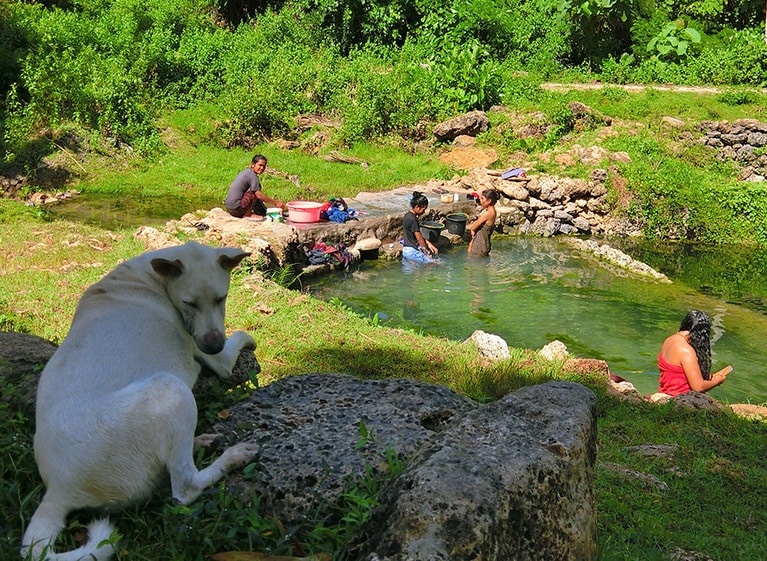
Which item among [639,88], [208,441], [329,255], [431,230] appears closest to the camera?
[208,441]

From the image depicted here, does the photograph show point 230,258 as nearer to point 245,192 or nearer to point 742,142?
point 245,192

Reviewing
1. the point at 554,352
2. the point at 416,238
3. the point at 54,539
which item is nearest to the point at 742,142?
the point at 416,238

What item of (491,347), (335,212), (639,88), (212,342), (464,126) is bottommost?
(335,212)

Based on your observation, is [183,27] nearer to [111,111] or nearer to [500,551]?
[111,111]

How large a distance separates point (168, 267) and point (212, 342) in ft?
1.45

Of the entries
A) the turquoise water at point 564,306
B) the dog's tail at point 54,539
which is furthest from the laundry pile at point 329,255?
the dog's tail at point 54,539

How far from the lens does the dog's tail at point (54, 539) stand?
2.53 m

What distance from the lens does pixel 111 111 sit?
17547 mm

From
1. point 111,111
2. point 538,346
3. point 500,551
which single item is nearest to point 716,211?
point 538,346

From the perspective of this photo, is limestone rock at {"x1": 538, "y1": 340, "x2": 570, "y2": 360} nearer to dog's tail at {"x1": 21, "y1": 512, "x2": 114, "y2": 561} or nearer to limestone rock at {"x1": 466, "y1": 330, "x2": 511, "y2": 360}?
→ limestone rock at {"x1": 466, "y1": 330, "x2": 511, "y2": 360}

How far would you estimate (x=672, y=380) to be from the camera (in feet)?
25.9

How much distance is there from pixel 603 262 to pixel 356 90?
9.43 m

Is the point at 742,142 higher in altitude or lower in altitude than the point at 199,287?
lower

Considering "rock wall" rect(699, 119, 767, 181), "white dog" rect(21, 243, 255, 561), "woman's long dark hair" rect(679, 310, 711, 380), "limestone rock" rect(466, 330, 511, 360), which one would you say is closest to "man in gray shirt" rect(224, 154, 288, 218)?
"limestone rock" rect(466, 330, 511, 360)
